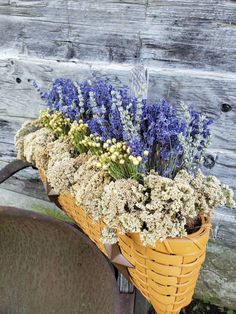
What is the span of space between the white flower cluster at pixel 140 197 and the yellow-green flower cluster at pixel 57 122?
0.14m

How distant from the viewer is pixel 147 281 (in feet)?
3.99

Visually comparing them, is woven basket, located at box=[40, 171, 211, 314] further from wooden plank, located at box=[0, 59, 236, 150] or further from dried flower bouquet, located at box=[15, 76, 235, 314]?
wooden plank, located at box=[0, 59, 236, 150]

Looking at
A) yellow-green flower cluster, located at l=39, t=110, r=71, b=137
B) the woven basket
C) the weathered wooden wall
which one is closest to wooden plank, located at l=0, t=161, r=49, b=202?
the weathered wooden wall

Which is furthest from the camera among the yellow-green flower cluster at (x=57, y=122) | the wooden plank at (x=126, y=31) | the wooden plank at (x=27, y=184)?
the wooden plank at (x=27, y=184)

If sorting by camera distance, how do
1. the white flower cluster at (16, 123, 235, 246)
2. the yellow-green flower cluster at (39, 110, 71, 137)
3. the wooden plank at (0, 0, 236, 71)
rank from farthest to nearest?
the wooden plank at (0, 0, 236, 71), the yellow-green flower cluster at (39, 110, 71, 137), the white flower cluster at (16, 123, 235, 246)

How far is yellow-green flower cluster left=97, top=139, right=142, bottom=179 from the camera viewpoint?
46.5 inches

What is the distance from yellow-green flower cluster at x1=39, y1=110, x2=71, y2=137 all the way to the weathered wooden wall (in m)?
0.42

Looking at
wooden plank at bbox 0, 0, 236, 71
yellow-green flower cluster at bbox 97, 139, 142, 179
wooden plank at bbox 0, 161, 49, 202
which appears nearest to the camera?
yellow-green flower cluster at bbox 97, 139, 142, 179

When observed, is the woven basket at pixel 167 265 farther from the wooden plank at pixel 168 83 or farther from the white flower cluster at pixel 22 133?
the wooden plank at pixel 168 83

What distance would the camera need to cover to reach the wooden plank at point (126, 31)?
1.66 metres

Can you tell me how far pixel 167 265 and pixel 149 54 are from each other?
990mm

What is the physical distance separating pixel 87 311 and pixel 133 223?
33.3 inches

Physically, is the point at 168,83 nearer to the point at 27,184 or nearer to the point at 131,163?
the point at 131,163

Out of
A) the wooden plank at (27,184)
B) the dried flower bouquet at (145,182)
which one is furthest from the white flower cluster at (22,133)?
the wooden plank at (27,184)
